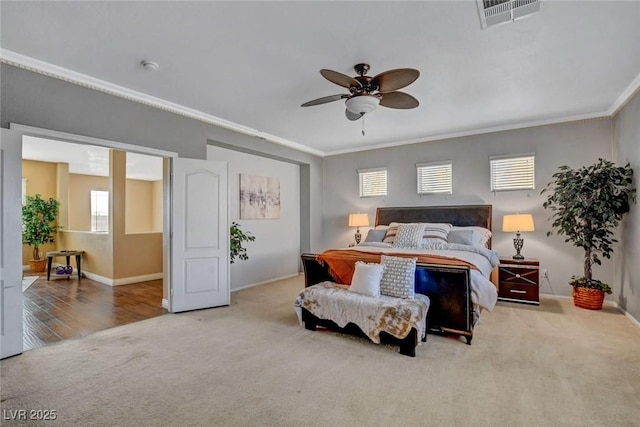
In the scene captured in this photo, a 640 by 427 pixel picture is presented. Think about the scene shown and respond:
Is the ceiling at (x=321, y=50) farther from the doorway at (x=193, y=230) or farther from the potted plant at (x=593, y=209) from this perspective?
the potted plant at (x=593, y=209)

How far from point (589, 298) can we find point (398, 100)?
3736mm

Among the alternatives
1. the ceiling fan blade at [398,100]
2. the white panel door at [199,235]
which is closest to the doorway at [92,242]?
the white panel door at [199,235]

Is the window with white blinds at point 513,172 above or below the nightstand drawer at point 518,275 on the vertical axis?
above

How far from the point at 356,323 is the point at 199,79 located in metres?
3.06

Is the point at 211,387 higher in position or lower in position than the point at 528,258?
lower

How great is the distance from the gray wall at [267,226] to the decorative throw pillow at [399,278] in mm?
3126

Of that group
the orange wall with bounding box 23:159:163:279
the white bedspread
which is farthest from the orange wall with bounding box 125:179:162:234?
the white bedspread

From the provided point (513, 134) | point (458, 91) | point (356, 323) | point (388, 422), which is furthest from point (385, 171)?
point (388, 422)

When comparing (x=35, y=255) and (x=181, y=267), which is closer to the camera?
(x=181, y=267)

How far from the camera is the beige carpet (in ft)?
6.50

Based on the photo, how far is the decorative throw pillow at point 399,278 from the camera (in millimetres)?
3152

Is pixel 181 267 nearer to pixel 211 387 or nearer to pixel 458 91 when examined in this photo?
pixel 211 387

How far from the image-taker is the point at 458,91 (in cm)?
375

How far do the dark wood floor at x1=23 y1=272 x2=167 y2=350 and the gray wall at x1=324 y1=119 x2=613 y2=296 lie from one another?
13.2ft
